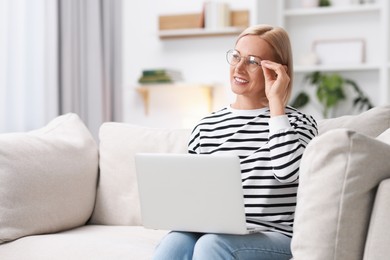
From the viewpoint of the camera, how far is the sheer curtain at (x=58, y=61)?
12.0 ft

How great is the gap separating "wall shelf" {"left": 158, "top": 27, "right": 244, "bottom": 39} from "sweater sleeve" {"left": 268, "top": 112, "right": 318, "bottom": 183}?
105 inches

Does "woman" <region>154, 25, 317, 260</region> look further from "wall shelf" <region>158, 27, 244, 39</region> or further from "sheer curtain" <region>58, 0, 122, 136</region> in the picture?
"wall shelf" <region>158, 27, 244, 39</region>

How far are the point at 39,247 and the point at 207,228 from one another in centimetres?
66

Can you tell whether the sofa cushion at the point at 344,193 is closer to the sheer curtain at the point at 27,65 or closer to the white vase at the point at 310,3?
the sheer curtain at the point at 27,65

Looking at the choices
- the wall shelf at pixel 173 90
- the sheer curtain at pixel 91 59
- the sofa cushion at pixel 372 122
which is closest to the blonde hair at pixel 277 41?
the sofa cushion at pixel 372 122

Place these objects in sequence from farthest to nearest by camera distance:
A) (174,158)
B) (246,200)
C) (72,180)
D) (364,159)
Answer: (72,180) < (246,200) < (174,158) < (364,159)

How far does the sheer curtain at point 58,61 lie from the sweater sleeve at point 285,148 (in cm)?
215

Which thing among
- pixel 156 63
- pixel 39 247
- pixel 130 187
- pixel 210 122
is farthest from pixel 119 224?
pixel 156 63

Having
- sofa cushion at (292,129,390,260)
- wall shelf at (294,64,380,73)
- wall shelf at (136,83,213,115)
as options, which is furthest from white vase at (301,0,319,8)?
sofa cushion at (292,129,390,260)

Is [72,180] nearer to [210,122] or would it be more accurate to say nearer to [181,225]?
[210,122]

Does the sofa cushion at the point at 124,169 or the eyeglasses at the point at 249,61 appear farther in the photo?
the sofa cushion at the point at 124,169

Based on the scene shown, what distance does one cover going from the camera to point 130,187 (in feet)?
8.08

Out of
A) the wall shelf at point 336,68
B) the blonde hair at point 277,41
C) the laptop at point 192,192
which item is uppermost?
the blonde hair at point 277,41

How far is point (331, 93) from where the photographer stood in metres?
4.39
